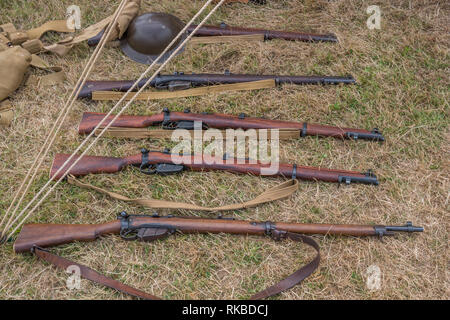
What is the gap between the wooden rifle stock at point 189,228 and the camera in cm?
416

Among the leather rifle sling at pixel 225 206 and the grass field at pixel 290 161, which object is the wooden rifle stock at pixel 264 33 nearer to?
the grass field at pixel 290 161

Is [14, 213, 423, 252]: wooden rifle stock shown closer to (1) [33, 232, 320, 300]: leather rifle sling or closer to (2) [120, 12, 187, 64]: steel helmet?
(1) [33, 232, 320, 300]: leather rifle sling

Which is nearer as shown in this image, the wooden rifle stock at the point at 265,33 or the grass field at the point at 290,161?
the grass field at the point at 290,161

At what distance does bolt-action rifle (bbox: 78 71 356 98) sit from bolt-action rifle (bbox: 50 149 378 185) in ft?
3.79

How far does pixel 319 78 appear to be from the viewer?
563 cm

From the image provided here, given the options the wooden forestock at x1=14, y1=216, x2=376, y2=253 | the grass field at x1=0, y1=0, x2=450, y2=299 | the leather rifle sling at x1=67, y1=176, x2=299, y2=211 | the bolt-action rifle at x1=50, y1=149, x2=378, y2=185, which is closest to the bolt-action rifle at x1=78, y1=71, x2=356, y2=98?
the grass field at x1=0, y1=0, x2=450, y2=299

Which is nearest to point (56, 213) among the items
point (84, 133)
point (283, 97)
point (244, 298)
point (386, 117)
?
point (84, 133)

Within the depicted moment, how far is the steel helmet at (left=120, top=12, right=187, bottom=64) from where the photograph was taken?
597 cm

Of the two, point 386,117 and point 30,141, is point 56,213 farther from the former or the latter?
point 386,117

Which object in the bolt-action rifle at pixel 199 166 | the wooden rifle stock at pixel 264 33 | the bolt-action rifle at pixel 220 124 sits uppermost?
the wooden rifle stock at pixel 264 33

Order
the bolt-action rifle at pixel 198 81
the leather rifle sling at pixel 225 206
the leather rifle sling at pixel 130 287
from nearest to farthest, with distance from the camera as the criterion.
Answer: the leather rifle sling at pixel 130 287, the leather rifle sling at pixel 225 206, the bolt-action rifle at pixel 198 81

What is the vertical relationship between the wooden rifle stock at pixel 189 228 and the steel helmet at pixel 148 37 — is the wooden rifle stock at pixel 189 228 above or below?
below

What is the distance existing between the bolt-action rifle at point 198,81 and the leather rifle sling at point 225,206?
4.76ft

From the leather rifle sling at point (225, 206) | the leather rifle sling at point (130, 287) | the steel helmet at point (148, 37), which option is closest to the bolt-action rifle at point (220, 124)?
the leather rifle sling at point (225, 206)
